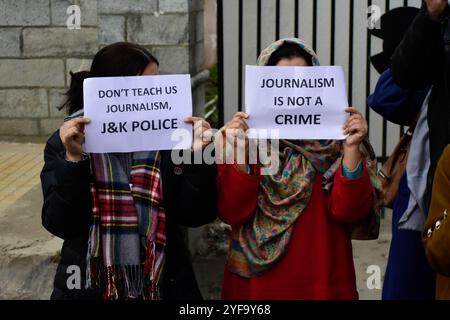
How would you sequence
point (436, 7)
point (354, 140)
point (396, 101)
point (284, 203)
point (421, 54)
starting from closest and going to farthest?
point (436, 7) → point (421, 54) → point (354, 140) → point (284, 203) → point (396, 101)

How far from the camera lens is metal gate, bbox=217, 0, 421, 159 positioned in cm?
682

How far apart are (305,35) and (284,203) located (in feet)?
11.0

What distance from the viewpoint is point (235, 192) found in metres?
3.72

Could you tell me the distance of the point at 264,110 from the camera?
378cm

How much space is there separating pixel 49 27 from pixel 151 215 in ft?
18.7

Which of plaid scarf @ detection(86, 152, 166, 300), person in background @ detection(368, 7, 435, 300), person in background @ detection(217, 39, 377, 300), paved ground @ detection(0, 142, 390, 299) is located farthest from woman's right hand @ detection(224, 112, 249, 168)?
paved ground @ detection(0, 142, 390, 299)

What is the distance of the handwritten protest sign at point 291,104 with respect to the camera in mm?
3764

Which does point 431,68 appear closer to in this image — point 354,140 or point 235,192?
point 354,140

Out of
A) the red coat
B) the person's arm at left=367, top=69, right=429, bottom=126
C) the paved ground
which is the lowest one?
the paved ground

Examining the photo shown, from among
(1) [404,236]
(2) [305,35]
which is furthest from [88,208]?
(2) [305,35]

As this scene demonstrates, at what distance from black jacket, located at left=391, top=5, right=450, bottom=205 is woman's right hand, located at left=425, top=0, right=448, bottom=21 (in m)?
0.02

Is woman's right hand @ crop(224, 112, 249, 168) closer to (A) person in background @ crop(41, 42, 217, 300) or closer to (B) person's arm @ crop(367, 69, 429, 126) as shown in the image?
(A) person in background @ crop(41, 42, 217, 300)

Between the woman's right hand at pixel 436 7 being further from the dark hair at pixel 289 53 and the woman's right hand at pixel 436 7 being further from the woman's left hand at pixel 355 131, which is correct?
the dark hair at pixel 289 53

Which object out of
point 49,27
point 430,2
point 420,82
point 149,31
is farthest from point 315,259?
point 49,27
